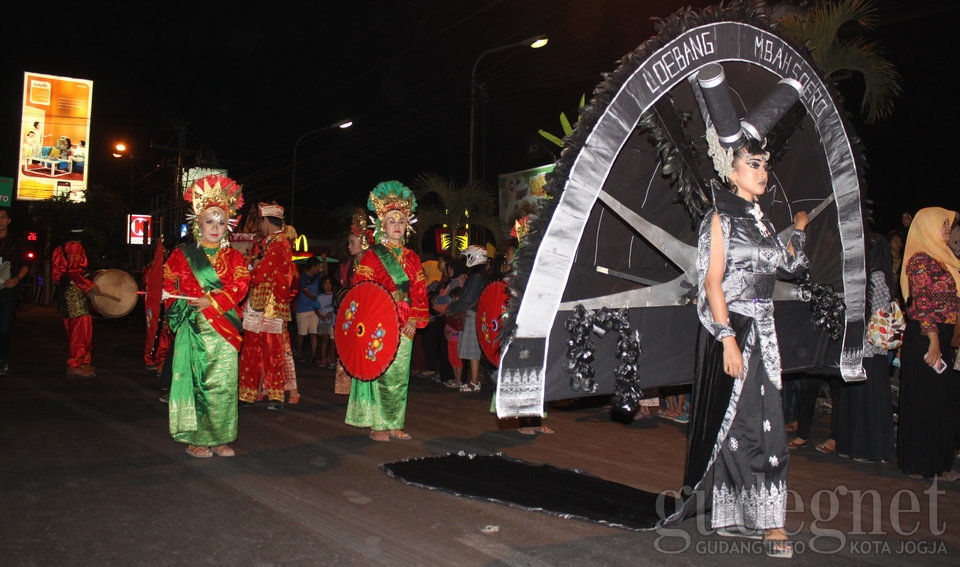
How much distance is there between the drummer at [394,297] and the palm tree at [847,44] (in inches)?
230

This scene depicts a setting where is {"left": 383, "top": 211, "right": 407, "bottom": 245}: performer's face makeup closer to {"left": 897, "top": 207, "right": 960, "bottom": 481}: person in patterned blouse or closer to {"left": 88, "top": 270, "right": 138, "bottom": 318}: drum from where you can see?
{"left": 897, "top": 207, "right": 960, "bottom": 481}: person in patterned blouse

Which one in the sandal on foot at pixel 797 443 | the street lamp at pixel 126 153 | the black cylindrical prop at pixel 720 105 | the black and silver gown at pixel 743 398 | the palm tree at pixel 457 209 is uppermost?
the street lamp at pixel 126 153

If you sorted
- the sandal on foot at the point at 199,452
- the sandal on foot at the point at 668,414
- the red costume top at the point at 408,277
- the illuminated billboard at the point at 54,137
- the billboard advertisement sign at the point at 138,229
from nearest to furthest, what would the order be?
1. the sandal on foot at the point at 199,452
2. the red costume top at the point at 408,277
3. the sandal on foot at the point at 668,414
4. the billboard advertisement sign at the point at 138,229
5. the illuminated billboard at the point at 54,137

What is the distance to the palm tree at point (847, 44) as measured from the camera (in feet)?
31.7

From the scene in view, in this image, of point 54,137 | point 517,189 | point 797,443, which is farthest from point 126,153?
point 797,443

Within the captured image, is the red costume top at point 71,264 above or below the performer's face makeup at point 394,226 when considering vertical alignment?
below

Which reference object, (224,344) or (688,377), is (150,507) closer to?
(224,344)

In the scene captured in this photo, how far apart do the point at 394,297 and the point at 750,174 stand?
3674mm

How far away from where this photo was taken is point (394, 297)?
23.1 ft

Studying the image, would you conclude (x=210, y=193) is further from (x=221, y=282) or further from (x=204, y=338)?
(x=204, y=338)

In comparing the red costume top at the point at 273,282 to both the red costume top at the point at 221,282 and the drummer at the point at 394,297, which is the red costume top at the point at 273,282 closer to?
the drummer at the point at 394,297

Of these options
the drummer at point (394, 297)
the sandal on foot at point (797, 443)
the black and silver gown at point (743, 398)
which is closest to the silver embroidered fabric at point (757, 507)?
the black and silver gown at point (743, 398)

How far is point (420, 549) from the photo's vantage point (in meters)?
4.10

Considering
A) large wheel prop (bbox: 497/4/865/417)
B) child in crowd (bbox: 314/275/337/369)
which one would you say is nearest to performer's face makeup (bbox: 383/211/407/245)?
large wheel prop (bbox: 497/4/865/417)
